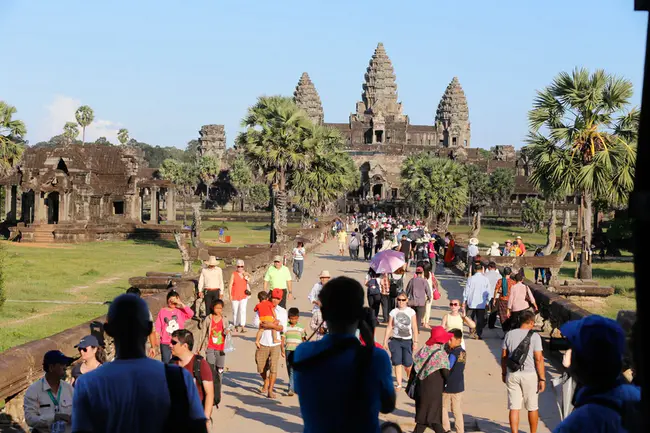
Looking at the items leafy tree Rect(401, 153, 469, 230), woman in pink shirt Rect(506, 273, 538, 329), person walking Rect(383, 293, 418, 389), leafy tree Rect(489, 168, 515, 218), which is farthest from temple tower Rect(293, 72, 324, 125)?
person walking Rect(383, 293, 418, 389)

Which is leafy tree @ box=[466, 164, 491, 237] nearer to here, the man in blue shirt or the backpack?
the backpack

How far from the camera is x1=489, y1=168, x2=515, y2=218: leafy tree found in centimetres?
10081

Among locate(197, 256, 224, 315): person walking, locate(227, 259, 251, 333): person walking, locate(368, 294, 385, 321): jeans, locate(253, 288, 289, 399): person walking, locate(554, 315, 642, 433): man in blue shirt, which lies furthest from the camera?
locate(368, 294, 385, 321): jeans

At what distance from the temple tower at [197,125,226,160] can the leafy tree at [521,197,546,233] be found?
62.8 metres

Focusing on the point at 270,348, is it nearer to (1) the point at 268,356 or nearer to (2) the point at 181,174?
(1) the point at 268,356

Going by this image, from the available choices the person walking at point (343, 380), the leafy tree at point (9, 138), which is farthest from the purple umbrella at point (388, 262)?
the leafy tree at point (9, 138)

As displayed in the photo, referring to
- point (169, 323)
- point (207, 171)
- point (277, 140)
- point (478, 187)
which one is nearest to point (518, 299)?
point (169, 323)

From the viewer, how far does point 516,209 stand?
9950cm

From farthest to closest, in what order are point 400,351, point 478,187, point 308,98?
1. point 308,98
2. point 478,187
3. point 400,351

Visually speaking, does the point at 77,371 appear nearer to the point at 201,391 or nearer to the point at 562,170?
the point at 201,391

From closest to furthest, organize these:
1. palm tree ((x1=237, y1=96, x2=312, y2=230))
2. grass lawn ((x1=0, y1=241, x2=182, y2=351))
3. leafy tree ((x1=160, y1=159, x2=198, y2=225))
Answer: grass lawn ((x1=0, y1=241, x2=182, y2=351)) < palm tree ((x1=237, y1=96, x2=312, y2=230)) < leafy tree ((x1=160, y1=159, x2=198, y2=225))

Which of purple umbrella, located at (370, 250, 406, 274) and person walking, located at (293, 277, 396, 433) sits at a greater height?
person walking, located at (293, 277, 396, 433)

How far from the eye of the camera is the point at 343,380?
446 cm

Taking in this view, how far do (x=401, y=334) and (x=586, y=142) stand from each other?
54.0 ft
